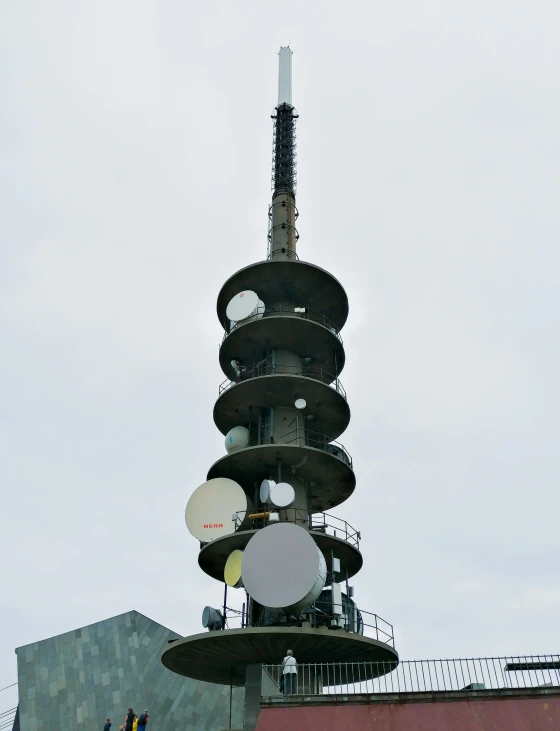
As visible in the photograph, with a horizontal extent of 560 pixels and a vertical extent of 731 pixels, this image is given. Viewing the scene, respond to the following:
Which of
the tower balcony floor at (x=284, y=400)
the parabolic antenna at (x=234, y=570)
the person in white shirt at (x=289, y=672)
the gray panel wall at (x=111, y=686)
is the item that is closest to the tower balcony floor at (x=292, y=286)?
the tower balcony floor at (x=284, y=400)

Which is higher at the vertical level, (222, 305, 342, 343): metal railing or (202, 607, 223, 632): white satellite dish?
(222, 305, 342, 343): metal railing

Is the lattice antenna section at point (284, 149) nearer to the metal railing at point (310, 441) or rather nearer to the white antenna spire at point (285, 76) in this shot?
the white antenna spire at point (285, 76)

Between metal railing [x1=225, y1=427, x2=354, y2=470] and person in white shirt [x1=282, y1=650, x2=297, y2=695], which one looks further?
metal railing [x1=225, y1=427, x2=354, y2=470]

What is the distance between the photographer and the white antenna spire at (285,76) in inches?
1802

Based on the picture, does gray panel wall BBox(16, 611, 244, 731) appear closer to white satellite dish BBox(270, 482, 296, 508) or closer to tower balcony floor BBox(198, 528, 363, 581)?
tower balcony floor BBox(198, 528, 363, 581)

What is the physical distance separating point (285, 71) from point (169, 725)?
146ft

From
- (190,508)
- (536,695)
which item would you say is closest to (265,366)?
(190,508)

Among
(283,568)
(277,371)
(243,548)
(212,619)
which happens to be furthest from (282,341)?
(212,619)

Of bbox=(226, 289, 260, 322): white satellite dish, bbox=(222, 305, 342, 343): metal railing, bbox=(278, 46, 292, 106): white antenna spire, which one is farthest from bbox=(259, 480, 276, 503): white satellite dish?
bbox=(278, 46, 292, 106): white antenna spire

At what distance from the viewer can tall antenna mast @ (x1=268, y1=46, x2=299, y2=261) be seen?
37781mm

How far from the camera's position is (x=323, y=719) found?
18062 millimetres

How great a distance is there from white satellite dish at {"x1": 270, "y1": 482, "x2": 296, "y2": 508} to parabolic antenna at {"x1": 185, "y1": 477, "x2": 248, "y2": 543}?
182 cm

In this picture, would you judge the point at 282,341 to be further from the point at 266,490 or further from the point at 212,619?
the point at 212,619

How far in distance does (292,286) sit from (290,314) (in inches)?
60.7
